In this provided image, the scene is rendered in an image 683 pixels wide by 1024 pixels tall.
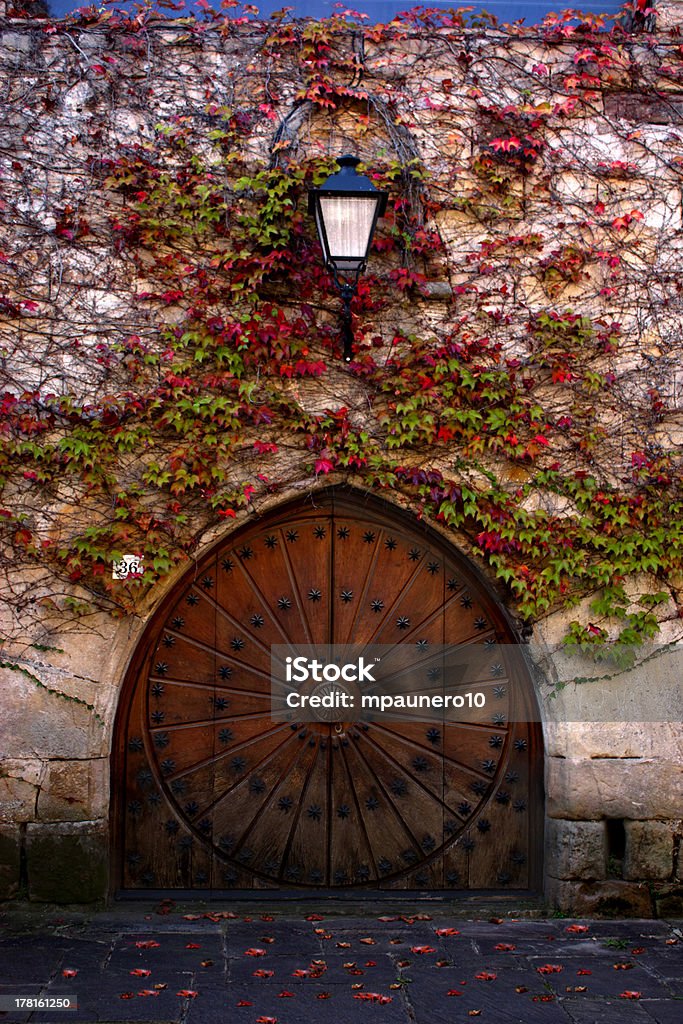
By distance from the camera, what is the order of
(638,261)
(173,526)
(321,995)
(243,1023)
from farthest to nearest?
(638,261), (173,526), (321,995), (243,1023)

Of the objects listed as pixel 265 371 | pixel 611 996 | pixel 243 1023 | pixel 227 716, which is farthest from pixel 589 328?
pixel 243 1023

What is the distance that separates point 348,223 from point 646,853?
3.10 metres

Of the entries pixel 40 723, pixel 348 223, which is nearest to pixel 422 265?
pixel 348 223

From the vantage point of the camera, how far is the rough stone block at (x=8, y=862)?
13.9ft

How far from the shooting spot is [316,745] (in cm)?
459

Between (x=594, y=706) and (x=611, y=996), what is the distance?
1.31m

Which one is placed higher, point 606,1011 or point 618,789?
point 618,789

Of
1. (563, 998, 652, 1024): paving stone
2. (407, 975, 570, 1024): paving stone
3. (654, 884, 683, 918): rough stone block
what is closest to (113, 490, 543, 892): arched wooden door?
(654, 884, 683, 918): rough stone block

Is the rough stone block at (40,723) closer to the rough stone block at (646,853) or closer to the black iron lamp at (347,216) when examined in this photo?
the black iron lamp at (347,216)

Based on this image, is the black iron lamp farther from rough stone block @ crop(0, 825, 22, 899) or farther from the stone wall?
rough stone block @ crop(0, 825, 22, 899)

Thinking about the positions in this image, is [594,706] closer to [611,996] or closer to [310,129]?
[611,996]

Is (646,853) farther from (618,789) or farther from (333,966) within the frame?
(333,966)

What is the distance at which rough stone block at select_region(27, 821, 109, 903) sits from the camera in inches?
167

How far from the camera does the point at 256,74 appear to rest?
459cm
